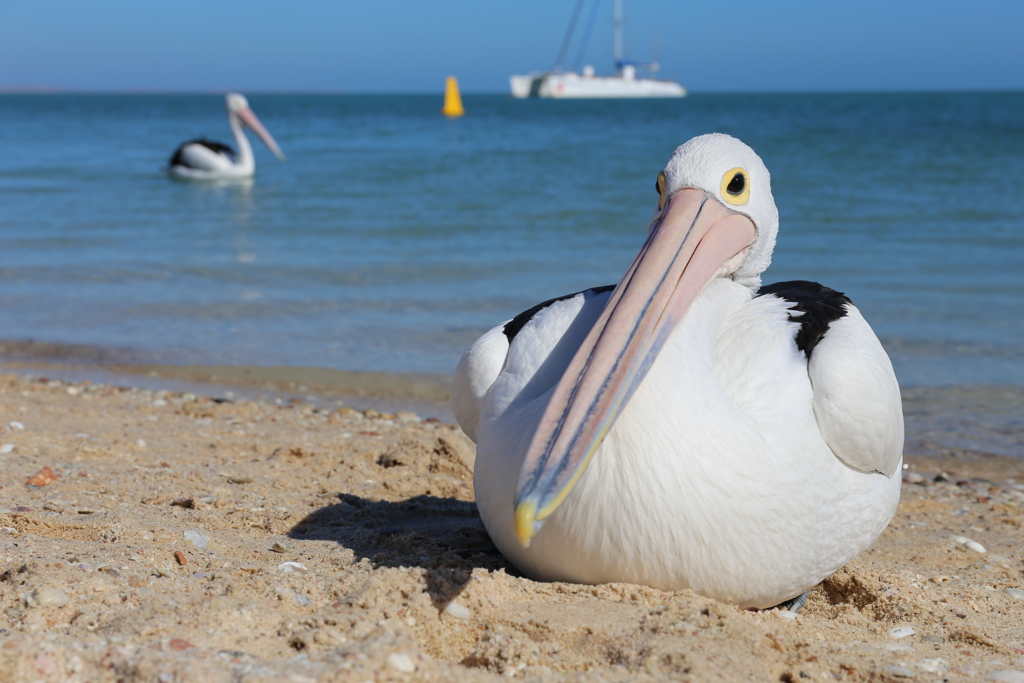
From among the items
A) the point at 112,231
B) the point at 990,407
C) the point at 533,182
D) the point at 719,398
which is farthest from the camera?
the point at 533,182

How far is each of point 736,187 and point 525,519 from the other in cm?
125

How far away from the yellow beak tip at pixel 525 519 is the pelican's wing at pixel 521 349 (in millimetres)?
721

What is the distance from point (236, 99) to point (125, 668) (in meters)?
21.8

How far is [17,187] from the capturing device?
56.2 feet

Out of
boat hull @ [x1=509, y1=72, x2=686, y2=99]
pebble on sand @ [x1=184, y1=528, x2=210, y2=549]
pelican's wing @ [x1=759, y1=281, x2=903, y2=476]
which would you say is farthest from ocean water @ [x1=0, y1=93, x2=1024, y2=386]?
boat hull @ [x1=509, y1=72, x2=686, y2=99]

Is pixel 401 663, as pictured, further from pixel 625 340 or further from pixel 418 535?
pixel 418 535

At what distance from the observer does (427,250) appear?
36.4ft

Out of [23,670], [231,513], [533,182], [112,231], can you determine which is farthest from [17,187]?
[23,670]

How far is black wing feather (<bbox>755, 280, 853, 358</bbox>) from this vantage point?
8.92ft

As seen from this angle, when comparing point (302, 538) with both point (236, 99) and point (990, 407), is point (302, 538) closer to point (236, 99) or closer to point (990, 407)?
point (990, 407)

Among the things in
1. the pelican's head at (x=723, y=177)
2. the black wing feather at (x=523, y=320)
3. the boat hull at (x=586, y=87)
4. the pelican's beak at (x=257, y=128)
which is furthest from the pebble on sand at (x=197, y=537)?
the boat hull at (x=586, y=87)

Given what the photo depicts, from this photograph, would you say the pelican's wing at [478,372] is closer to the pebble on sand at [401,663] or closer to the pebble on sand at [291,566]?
the pebble on sand at [291,566]

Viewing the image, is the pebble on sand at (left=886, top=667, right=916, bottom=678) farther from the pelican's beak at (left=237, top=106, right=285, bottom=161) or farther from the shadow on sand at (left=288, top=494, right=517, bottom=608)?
the pelican's beak at (left=237, top=106, right=285, bottom=161)

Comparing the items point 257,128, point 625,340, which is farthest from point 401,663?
point 257,128
